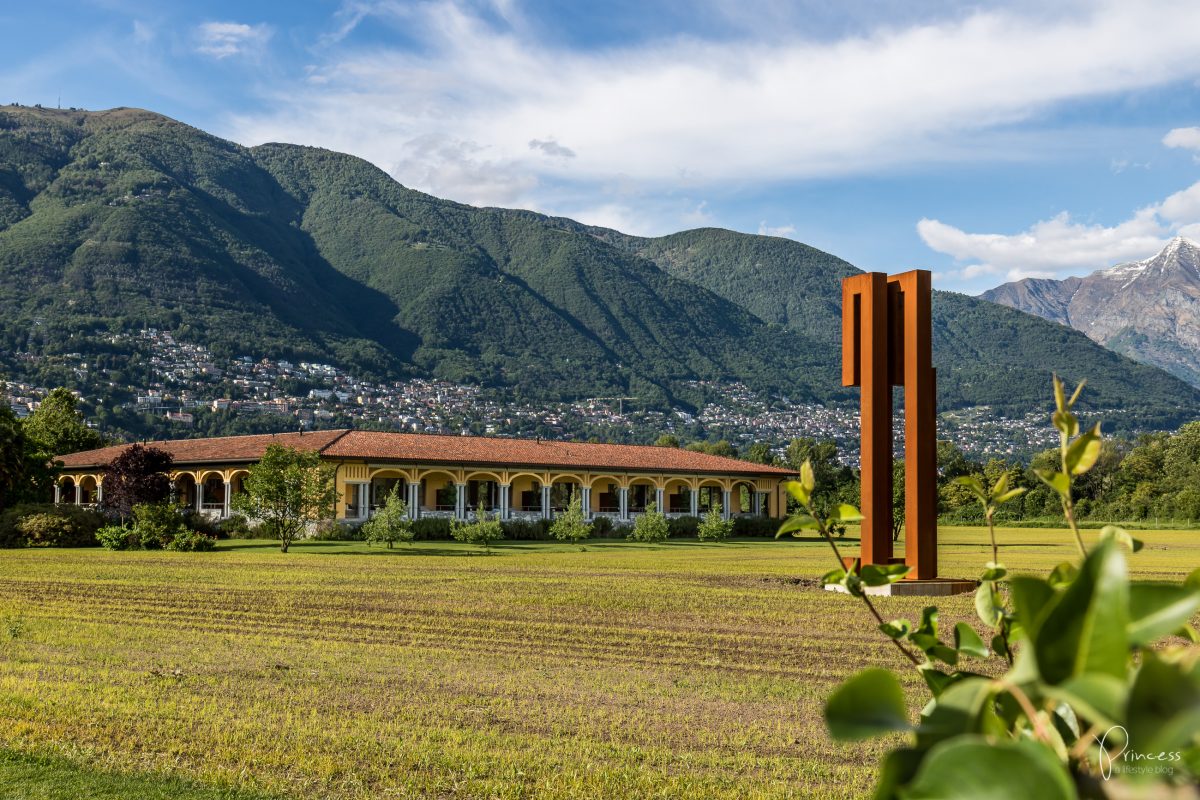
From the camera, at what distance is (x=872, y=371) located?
17875 mm

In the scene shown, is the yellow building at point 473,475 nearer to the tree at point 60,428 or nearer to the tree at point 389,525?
the tree at point 60,428

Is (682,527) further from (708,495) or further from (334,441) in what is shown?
(334,441)

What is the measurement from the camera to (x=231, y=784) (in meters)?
6.66

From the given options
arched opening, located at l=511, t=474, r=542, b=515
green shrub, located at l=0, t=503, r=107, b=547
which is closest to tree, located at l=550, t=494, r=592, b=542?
arched opening, located at l=511, t=474, r=542, b=515

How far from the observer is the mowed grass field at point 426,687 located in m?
6.91

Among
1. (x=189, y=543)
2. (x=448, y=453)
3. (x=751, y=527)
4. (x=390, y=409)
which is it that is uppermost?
(x=390, y=409)

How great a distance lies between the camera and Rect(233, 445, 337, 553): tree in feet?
112

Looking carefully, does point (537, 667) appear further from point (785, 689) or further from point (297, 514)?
point (297, 514)

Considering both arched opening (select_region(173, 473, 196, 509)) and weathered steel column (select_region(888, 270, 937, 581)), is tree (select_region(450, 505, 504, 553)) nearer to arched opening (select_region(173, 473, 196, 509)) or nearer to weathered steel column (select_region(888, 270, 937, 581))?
arched opening (select_region(173, 473, 196, 509))

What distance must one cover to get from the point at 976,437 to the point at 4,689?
158 meters

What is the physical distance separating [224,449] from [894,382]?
33.9 metres

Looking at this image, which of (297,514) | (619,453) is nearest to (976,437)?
(619,453)

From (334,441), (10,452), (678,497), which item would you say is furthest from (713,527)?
(10,452)

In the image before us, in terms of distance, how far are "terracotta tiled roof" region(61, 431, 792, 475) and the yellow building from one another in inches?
2.1
